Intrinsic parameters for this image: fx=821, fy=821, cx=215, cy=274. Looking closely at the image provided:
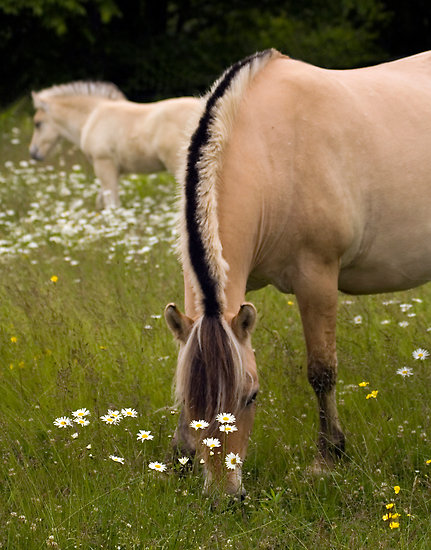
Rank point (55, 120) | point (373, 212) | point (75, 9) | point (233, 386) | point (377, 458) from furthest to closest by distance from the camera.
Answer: point (75, 9) < point (55, 120) < point (373, 212) < point (377, 458) < point (233, 386)

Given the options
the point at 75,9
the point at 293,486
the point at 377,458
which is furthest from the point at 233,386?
the point at 75,9

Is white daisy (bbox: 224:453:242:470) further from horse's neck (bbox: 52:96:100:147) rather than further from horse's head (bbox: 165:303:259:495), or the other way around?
horse's neck (bbox: 52:96:100:147)

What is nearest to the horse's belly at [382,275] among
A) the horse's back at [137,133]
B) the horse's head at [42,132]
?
the horse's back at [137,133]

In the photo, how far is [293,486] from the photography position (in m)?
3.46

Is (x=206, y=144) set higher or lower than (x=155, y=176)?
higher

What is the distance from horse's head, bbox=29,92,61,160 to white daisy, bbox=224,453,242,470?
29.4 ft

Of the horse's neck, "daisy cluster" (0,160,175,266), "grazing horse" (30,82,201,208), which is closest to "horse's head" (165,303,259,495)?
"daisy cluster" (0,160,175,266)

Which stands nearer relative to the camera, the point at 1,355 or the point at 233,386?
the point at 233,386

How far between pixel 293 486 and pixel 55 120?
8.62 metres

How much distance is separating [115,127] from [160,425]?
706 centimetres

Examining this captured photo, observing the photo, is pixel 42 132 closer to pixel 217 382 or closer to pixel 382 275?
pixel 382 275

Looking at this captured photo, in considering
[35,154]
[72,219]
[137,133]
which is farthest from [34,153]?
[72,219]

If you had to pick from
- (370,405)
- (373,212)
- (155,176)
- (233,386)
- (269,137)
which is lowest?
(155,176)

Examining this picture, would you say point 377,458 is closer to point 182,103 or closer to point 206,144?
point 206,144
